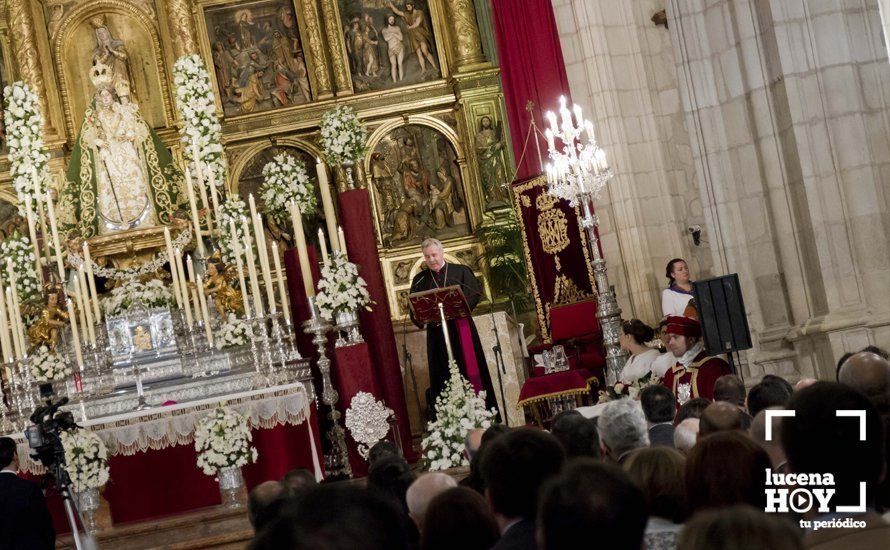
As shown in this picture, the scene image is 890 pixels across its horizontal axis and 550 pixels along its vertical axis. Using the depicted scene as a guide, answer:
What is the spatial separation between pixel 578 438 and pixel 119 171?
376 inches

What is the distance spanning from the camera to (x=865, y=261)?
28.4 feet

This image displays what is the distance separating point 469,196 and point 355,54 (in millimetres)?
2418

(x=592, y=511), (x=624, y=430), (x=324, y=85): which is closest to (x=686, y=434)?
(x=624, y=430)

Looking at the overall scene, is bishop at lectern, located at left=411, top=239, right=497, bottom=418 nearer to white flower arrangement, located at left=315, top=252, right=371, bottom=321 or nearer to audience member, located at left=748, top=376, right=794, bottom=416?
white flower arrangement, located at left=315, top=252, right=371, bottom=321

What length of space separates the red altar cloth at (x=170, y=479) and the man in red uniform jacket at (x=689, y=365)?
10.5ft

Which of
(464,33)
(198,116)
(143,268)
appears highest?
(464,33)

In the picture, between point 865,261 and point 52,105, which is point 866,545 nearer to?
point 865,261

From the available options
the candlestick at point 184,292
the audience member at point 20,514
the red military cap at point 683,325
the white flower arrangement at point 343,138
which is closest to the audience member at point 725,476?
the audience member at point 20,514

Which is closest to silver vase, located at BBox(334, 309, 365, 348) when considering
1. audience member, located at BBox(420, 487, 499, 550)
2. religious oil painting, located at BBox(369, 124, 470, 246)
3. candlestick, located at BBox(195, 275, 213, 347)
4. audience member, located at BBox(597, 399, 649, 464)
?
candlestick, located at BBox(195, 275, 213, 347)

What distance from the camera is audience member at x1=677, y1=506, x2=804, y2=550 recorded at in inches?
82.6

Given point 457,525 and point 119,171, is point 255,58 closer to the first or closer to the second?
point 119,171

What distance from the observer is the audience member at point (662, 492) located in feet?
10.7

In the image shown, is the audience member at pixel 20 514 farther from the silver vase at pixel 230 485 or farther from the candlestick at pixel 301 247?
the candlestick at pixel 301 247

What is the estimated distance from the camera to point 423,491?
3951 mm
